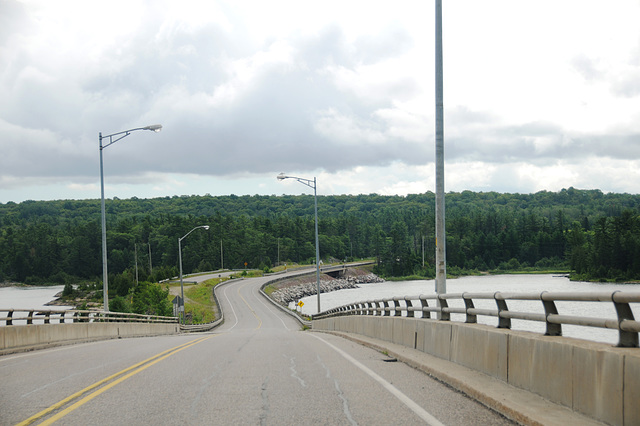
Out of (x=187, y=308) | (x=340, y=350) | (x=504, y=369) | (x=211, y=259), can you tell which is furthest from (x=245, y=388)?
(x=211, y=259)

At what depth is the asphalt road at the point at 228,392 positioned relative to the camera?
260 inches

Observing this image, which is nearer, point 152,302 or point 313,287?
point 152,302

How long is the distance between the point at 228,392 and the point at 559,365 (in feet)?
14.6

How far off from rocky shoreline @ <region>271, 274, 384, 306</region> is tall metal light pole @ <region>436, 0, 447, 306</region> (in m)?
72.7

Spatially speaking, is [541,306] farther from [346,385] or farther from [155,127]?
[346,385]

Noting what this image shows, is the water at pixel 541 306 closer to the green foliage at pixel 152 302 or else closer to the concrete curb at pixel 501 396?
the concrete curb at pixel 501 396

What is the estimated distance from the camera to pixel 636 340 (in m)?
5.53

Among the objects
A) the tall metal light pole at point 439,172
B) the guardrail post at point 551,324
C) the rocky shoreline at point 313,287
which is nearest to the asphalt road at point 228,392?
the guardrail post at point 551,324

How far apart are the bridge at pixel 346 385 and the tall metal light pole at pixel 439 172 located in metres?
1.13

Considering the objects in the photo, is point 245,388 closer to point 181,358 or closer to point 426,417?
point 426,417

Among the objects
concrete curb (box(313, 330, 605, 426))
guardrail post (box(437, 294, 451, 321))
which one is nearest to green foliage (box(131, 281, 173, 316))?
guardrail post (box(437, 294, 451, 321))

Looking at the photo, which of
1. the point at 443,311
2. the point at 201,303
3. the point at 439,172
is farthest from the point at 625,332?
the point at 201,303

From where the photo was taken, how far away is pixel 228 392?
821cm

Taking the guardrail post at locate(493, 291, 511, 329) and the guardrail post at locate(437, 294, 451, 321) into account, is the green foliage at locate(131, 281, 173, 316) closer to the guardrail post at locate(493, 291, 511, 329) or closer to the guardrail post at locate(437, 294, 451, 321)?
the guardrail post at locate(437, 294, 451, 321)
